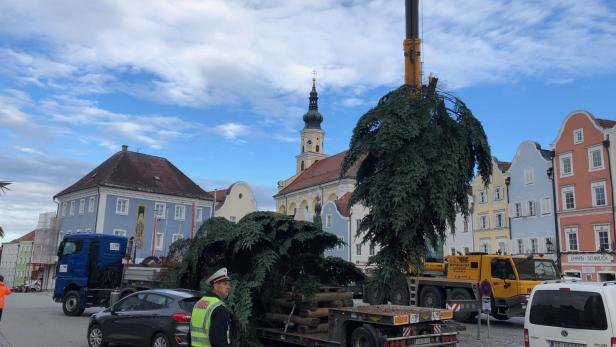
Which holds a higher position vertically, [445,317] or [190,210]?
[190,210]

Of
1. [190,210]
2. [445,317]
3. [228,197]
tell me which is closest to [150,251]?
[190,210]

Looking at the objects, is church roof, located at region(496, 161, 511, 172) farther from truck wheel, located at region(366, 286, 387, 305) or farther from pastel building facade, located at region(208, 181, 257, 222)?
truck wheel, located at region(366, 286, 387, 305)

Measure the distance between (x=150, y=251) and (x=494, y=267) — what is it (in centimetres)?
3697

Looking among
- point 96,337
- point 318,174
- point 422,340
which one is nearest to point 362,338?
point 422,340

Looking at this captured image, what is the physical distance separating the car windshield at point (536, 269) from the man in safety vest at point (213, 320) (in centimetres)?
1575

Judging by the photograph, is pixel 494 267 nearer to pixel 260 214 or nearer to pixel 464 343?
pixel 464 343

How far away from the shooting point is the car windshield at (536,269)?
1892cm

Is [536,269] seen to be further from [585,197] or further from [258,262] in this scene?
[585,197]

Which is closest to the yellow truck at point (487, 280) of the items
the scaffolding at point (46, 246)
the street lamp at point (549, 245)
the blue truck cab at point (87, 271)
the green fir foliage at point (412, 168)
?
the green fir foliage at point (412, 168)

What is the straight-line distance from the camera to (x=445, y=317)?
10836 mm

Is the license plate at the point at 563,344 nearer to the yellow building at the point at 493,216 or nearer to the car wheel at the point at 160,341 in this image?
the car wheel at the point at 160,341

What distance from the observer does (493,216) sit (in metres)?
44.6

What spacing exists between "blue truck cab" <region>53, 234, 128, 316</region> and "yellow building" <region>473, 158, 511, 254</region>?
2999 centimetres

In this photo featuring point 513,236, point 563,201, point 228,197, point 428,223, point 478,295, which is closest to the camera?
point 428,223
